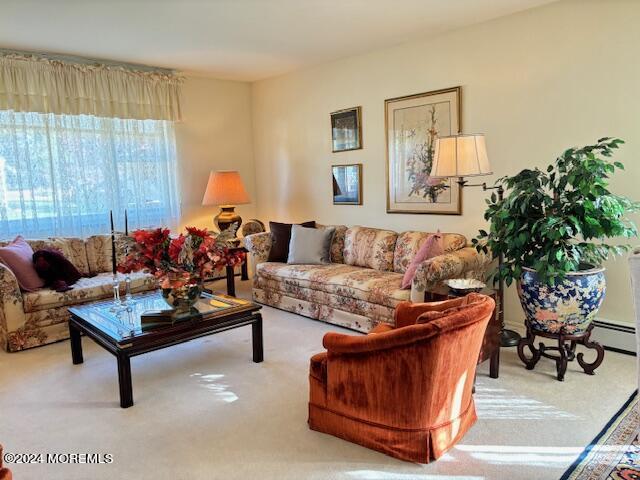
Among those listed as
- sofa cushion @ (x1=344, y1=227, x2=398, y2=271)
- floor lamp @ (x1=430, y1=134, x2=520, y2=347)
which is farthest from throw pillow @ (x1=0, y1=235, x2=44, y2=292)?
floor lamp @ (x1=430, y1=134, x2=520, y2=347)

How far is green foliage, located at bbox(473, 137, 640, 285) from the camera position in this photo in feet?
9.17

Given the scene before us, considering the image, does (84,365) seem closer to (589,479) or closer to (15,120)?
(15,120)

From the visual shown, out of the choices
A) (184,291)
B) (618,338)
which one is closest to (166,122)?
(184,291)

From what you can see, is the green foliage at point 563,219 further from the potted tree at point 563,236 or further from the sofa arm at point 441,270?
the sofa arm at point 441,270

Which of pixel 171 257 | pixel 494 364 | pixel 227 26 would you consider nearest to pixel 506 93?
pixel 494 364

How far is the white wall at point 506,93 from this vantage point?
10.6 feet

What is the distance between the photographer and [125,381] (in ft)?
8.89

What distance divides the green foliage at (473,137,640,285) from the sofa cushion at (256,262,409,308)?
0.91 m

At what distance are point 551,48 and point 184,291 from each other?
324cm

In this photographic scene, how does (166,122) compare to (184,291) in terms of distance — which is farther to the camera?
(166,122)

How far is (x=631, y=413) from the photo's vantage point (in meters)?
2.51

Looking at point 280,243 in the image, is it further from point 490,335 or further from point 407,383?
point 407,383

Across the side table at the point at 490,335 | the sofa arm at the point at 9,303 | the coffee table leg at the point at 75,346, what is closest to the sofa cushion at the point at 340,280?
the side table at the point at 490,335

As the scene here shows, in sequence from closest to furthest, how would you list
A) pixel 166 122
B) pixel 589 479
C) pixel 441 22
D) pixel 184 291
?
1. pixel 589 479
2. pixel 184 291
3. pixel 441 22
4. pixel 166 122
